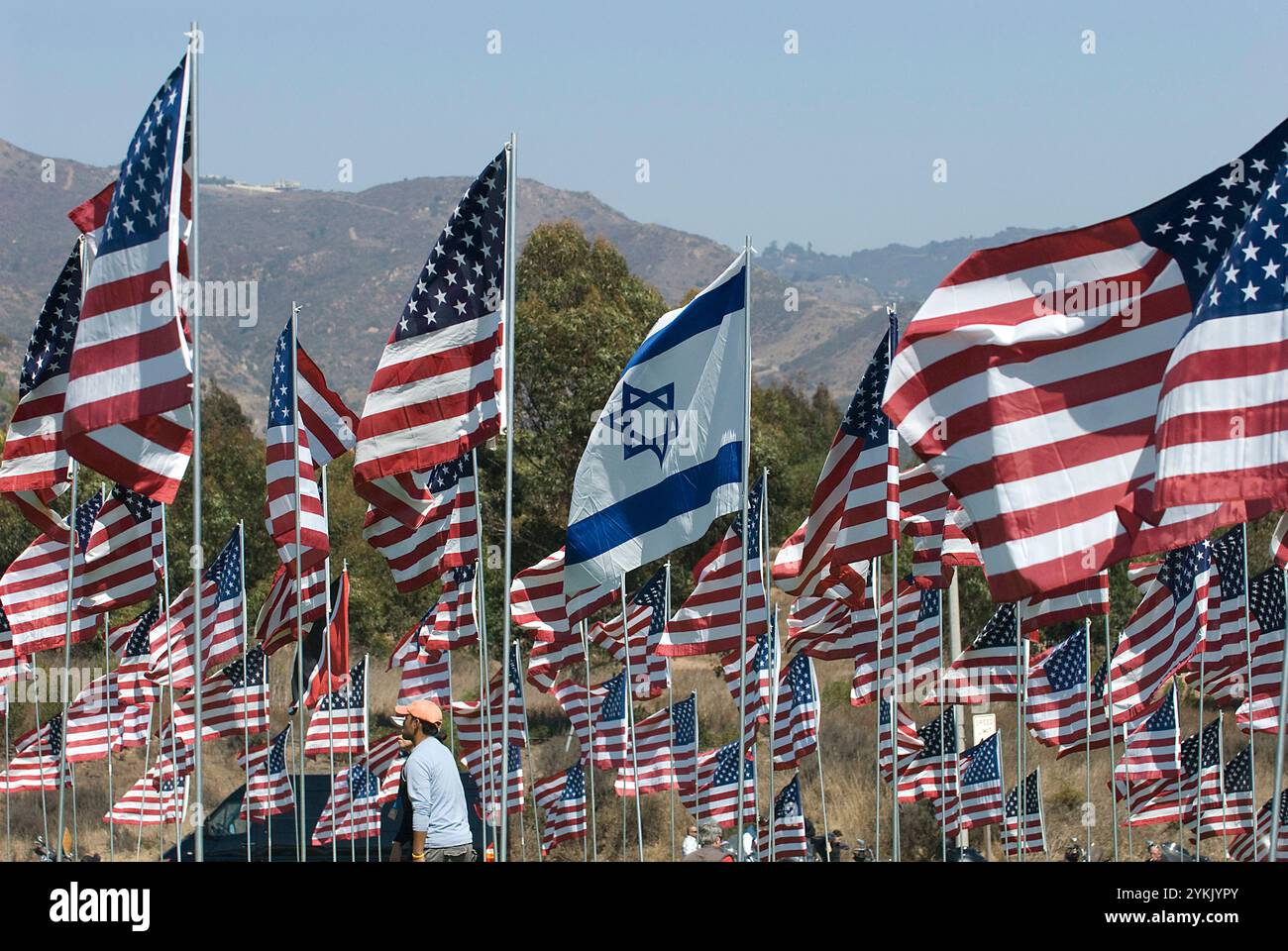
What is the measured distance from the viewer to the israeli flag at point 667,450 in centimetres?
1228

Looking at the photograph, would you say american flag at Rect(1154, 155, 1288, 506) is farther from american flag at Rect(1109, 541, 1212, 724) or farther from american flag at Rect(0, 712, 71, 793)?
Answer: american flag at Rect(0, 712, 71, 793)

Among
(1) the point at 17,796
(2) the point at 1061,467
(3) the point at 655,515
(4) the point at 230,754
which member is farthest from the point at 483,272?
(4) the point at 230,754

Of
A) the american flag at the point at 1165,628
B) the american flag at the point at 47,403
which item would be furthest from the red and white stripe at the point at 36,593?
the american flag at the point at 1165,628

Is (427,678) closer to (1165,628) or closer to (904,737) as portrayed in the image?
(904,737)

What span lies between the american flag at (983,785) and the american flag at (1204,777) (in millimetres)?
2671

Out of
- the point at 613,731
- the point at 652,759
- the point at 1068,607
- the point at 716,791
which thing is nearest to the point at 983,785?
the point at 716,791

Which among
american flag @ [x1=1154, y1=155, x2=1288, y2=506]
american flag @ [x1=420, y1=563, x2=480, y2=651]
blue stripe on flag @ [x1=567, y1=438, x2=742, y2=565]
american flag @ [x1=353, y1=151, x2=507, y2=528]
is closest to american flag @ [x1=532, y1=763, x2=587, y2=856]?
american flag @ [x1=420, y1=563, x2=480, y2=651]

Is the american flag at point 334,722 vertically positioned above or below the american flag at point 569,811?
above

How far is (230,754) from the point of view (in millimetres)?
43594

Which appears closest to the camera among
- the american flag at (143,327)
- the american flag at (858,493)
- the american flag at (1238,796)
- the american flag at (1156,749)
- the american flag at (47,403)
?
the american flag at (143,327)

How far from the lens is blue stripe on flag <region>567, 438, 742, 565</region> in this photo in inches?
483

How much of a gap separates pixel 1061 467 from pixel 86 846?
28.4 metres

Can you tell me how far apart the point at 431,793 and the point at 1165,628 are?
1276cm

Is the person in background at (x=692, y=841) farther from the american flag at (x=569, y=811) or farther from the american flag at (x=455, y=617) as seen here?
the american flag at (x=455, y=617)
